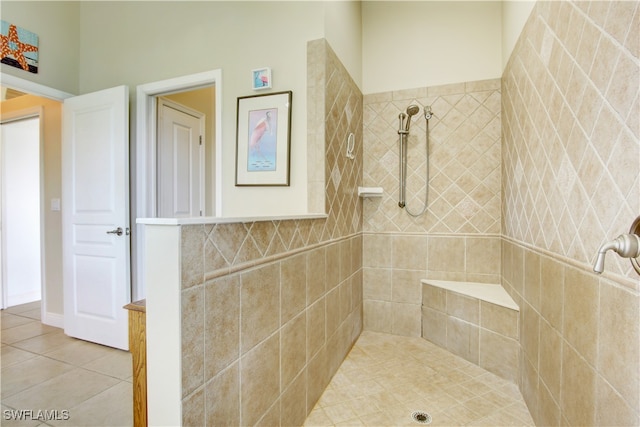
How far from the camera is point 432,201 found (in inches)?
99.7

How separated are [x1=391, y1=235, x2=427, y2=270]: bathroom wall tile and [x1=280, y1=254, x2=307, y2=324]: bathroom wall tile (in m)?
1.34

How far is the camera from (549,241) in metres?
1.36

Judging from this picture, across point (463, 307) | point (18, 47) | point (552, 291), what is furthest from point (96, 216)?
point (552, 291)

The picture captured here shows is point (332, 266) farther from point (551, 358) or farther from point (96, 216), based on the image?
point (96, 216)

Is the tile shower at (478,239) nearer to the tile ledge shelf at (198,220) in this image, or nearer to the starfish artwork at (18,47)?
the tile ledge shelf at (198,220)

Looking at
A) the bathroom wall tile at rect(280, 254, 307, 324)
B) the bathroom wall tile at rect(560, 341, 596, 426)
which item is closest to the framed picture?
the bathroom wall tile at rect(280, 254, 307, 324)

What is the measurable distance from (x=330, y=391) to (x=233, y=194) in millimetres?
1381

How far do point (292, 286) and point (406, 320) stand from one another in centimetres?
160

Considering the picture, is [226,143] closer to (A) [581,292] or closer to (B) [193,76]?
(B) [193,76]

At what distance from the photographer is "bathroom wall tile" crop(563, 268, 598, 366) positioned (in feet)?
3.17

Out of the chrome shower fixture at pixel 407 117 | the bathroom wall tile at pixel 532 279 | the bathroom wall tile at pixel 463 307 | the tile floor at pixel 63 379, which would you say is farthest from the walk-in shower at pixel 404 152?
the tile floor at pixel 63 379

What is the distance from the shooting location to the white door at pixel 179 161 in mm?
2744

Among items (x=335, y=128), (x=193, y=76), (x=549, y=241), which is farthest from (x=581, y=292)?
(x=193, y=76)

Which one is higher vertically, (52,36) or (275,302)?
(52,36)
